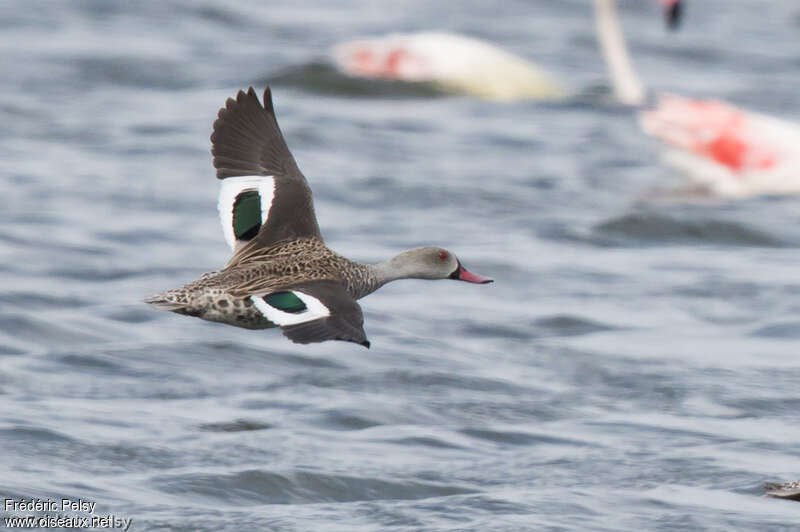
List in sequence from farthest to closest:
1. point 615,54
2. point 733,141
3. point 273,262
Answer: point 615,54, point 733,141, point 273,262

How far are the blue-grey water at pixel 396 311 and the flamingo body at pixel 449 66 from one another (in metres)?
0.21

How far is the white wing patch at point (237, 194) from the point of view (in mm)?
7230

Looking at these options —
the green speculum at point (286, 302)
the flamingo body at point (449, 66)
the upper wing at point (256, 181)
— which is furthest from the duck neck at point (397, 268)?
the flamingo body at point (449, 66)

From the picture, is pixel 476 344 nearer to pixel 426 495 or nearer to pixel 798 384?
pixel 798 384

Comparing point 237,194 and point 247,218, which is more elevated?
point 237,194

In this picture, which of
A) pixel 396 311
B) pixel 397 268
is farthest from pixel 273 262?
pixel 396 311

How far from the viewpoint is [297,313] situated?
5.98 meters

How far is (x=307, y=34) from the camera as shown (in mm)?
21094

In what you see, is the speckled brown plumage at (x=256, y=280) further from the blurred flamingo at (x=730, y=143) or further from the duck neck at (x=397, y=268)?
the blurred flamingo at (x=730, y=143)

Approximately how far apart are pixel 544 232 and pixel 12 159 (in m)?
4.37

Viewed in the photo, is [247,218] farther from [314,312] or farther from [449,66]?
[449,66]

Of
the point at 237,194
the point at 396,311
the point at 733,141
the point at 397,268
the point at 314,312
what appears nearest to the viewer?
the point at 314,312

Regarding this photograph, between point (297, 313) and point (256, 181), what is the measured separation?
1518mm

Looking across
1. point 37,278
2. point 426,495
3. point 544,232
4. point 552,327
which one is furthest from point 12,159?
point 426,495
